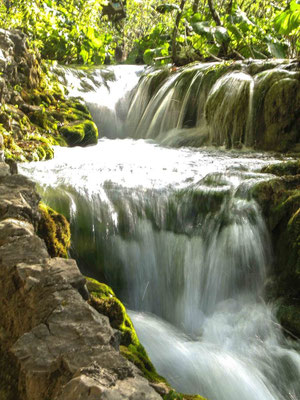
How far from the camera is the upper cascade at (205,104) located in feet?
24.3

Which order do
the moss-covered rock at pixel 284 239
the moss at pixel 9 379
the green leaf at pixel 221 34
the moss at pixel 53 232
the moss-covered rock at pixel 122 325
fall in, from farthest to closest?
the green leaf at pixel 221 34 < the moss-covered rock at pixel 284 239 < the moss at pixel 53 232 < the moss-covered rock at pixel 122 325 < the moss at pixel 9 379

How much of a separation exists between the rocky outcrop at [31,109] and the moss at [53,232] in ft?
9.79

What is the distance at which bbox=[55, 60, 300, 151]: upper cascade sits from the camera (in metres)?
7.41

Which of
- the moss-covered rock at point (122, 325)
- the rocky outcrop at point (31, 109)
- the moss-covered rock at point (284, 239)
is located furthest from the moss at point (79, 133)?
the moss-covered rock at point (122, 325)

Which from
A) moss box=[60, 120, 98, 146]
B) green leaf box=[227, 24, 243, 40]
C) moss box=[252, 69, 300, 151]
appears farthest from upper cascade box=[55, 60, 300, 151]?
moss box=[60, 120, 98, 146]

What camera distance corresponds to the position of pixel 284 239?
14.5 feet

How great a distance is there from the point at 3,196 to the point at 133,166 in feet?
13.5

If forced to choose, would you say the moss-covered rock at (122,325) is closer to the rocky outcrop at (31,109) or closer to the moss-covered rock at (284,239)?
the moss-covered rock at (284,239)

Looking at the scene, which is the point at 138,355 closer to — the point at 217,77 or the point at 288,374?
the point at 288,374

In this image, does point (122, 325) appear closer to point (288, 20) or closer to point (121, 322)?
point (121, 322)

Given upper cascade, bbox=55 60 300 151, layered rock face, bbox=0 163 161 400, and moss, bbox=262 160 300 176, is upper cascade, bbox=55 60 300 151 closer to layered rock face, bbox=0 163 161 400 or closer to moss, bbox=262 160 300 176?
moss, bbox=262 160 300 176

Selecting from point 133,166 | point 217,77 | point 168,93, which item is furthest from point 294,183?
point 168,93

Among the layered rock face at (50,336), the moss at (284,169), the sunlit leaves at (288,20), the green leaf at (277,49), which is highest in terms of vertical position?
the sunlit leaves at (288,20)

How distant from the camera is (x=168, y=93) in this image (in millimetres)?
10250
